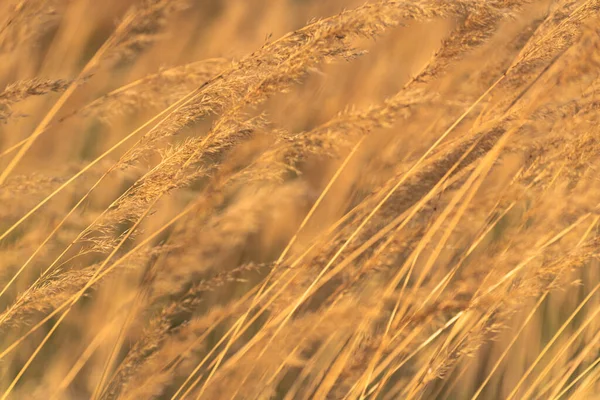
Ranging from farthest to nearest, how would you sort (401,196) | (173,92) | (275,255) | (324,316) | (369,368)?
(275,255)
(173,92)
(401,196)
(324,316)
(369,368)

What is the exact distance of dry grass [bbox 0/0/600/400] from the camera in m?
1.24

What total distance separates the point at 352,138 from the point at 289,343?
0.98 metres

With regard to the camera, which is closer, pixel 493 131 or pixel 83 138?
pixel 493 131

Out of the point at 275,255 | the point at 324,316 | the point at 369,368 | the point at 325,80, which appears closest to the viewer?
the point at 369,368

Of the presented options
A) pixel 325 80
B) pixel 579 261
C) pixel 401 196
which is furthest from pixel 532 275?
pixel 325 80

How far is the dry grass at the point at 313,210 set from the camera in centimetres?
124

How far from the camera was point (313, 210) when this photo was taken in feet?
5.13

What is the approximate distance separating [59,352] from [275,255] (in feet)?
1.81

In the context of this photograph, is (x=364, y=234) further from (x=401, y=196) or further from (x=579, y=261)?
(x=579, y=261)

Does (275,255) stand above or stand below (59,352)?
below

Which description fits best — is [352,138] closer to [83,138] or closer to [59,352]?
[83,138]

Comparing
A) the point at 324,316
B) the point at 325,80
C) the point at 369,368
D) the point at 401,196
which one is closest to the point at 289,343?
the point at 324,316

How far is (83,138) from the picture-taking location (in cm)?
195

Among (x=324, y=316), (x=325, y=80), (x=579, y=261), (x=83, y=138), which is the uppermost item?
(x=83, y=138)
